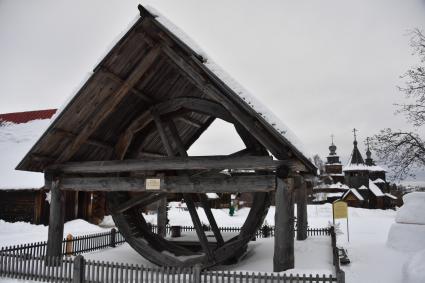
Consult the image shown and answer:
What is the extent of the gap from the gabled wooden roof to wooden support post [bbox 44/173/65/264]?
535mm

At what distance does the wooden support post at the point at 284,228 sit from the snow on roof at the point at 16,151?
16492mm

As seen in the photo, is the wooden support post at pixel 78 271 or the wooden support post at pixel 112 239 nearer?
the wooden support post at pixel 78 271

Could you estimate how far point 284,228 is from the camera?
25.3ft

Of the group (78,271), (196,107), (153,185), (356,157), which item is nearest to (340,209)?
(196,107)

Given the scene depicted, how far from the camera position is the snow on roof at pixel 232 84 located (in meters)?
7.60

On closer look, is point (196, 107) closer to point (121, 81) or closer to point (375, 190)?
point (121, 81)

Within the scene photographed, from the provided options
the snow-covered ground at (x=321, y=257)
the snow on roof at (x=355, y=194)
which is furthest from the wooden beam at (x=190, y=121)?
the snow on roof at (x=355, y=194)

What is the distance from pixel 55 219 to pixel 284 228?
6.29 metres

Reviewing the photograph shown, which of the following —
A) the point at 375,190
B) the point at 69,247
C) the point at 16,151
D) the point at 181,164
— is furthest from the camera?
the point at 375,190

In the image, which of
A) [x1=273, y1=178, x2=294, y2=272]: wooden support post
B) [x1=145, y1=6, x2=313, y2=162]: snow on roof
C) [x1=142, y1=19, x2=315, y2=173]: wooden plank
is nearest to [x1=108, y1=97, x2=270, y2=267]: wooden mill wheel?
[x1=142, y1=19, x2=315, y2=173]: wooden plank

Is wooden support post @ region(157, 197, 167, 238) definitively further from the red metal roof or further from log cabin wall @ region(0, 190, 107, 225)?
the red metal roof

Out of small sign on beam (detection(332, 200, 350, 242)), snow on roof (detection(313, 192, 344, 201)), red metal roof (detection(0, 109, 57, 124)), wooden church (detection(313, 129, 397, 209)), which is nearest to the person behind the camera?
small sign on beam (detection(332, 200, 350, 242))

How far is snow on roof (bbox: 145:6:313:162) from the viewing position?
7598mm

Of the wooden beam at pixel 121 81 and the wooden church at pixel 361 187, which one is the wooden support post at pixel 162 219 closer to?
the wooden beam at pixel 121 81
